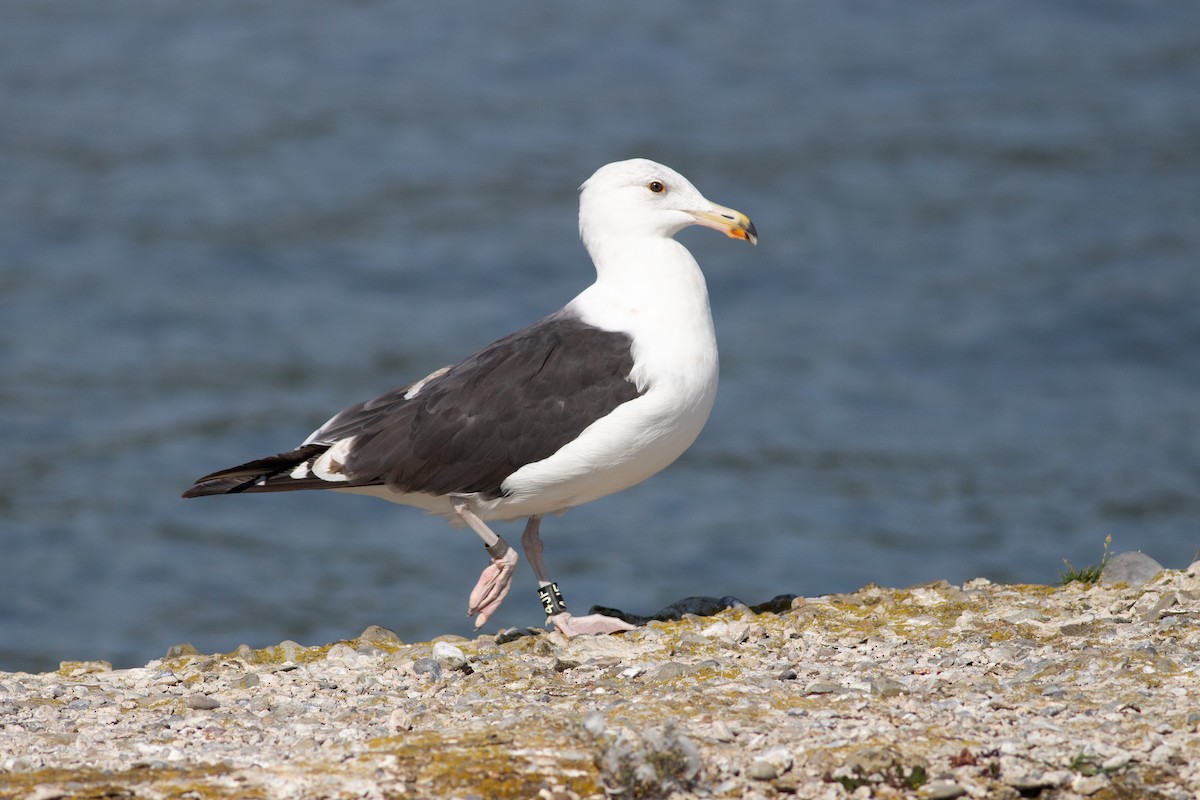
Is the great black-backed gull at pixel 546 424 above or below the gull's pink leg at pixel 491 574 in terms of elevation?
above

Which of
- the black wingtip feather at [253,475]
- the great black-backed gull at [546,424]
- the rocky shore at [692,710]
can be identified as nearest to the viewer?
the rocky shore at [692,710]

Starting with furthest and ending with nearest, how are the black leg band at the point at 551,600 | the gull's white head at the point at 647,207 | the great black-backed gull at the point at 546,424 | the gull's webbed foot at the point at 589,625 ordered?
the gull's white head at the point at 647,207, the black leg band at the point at 551,600, the great black-backed gull at the point at 546,424, the gull's webbed foot at the point at 589,625

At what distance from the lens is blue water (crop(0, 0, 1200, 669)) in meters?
12.8

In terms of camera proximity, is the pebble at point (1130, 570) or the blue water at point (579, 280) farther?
the blue water at point (579, 280)

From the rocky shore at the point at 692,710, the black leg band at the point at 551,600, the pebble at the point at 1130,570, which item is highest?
the pebble at the point at 1130,570

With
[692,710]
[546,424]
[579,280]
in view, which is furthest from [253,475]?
[579,280]

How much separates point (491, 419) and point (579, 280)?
33.1 feet

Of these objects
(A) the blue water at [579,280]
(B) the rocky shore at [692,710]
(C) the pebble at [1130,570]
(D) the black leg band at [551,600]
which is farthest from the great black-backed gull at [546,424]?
(A) the blue water at [579,280]

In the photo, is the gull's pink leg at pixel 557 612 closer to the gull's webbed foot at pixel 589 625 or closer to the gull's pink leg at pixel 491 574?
the gull's webbed foot at pixel 589 625

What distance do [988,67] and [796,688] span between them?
18397mm

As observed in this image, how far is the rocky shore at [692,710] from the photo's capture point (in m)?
4.62

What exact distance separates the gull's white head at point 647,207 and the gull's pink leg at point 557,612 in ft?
4.82

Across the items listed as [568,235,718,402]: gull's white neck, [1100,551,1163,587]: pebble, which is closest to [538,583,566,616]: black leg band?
[568,235,718,402]: gull's white neck

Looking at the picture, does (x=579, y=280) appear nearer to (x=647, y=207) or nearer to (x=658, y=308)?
(x=647, y=207)
